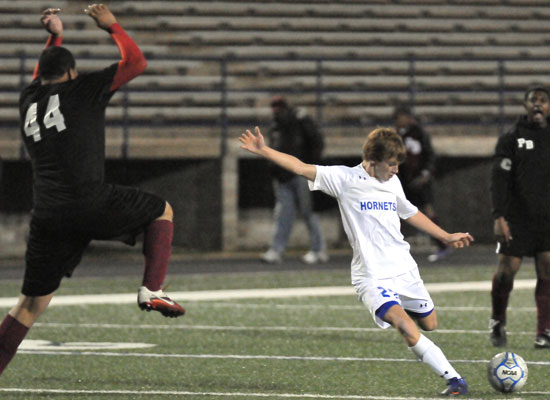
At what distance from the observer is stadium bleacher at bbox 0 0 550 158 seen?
2027 cm

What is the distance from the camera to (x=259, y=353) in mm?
9250

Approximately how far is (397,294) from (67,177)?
6.32 feet

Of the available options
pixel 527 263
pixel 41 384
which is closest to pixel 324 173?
pixel 41 384

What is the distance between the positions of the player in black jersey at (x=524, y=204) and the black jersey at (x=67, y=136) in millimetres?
3360

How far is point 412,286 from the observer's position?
7254 millimetres

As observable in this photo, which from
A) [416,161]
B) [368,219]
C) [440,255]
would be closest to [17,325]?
[368,219]

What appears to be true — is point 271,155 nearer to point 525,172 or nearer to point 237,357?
point 237,357

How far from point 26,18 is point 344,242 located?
644 centimetres

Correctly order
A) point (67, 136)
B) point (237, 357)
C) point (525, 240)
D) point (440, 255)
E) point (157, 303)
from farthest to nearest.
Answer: point (440, 255)
point (525, 240)
point (237, 357)
point (157, 303)
point (67, 136)

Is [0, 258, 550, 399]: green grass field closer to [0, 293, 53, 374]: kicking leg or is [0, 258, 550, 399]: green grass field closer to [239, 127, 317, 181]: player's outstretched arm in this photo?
[0, 293, 53, 374]: kicking leg

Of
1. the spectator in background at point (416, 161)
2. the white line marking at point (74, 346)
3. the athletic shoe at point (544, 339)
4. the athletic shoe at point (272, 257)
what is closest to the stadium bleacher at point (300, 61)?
the athletic shoe at point (272, 257)

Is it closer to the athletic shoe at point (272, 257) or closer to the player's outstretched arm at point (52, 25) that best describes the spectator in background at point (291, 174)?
the athletic shoe at point (272, 257)

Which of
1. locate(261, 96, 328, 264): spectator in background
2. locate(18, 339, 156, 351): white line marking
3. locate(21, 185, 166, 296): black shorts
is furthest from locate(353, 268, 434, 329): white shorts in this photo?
locate(261, 96, 328, 264): spectator in background

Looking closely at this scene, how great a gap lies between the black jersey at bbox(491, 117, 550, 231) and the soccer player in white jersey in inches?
81.4
